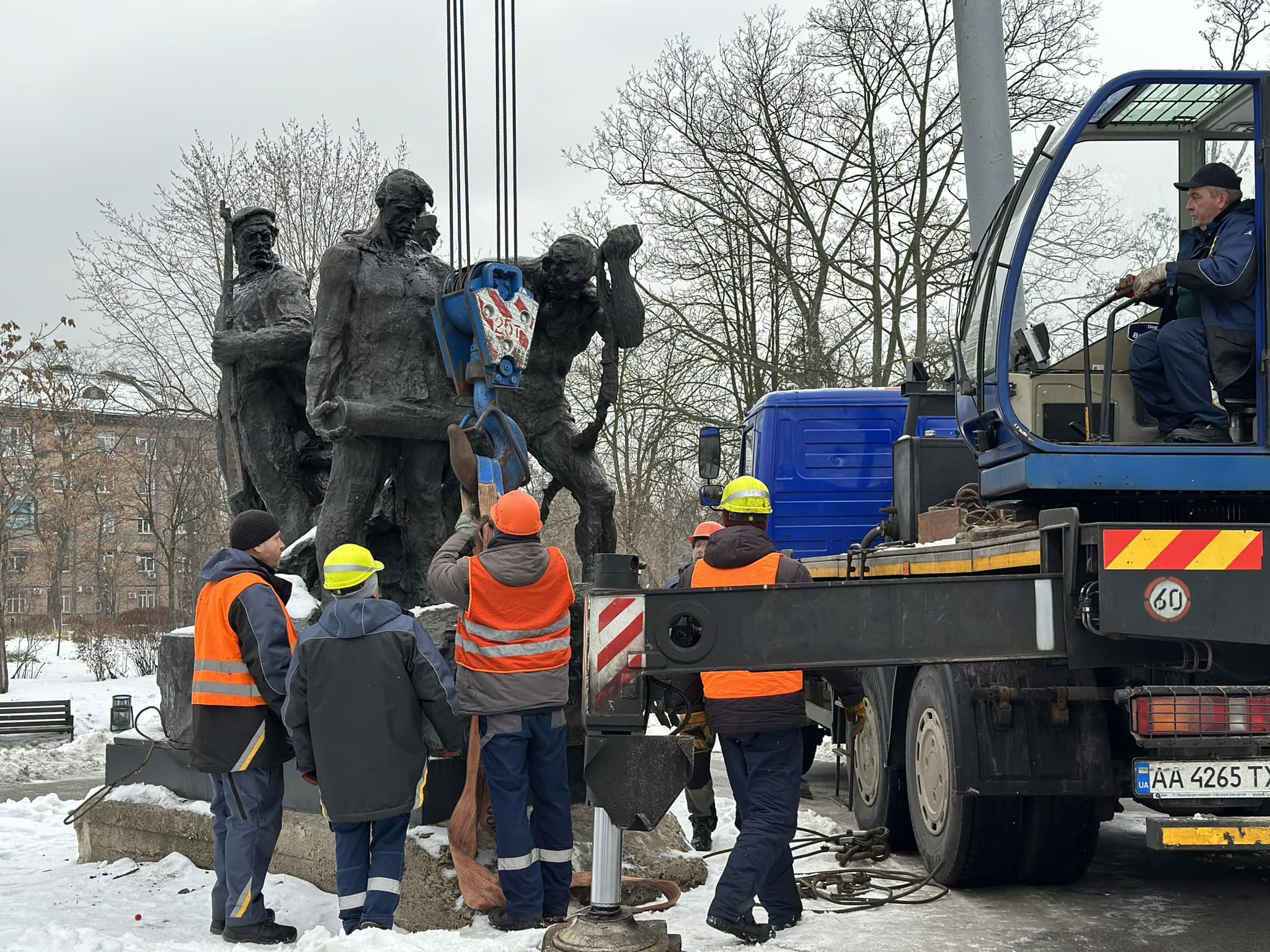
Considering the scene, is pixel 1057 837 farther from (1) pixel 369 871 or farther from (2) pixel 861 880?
(1) pixel 369 871

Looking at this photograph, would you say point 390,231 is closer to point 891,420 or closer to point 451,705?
point 451,705

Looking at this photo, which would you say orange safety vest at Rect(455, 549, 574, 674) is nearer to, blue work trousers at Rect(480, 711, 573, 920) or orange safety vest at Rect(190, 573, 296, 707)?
blue work trousers at Rect(480, 711, 573, 920)

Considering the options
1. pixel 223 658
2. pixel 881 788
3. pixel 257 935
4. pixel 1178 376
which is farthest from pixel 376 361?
pixel 1178 376

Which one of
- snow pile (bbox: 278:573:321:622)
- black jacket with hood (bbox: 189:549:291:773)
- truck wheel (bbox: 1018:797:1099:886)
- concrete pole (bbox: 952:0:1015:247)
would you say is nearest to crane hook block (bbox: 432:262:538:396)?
snow pile (bbox: 278:573:321:622)

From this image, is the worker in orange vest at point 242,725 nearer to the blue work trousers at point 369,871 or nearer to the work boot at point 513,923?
the blue work trousers at point 369,871

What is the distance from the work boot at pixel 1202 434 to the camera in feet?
16.4

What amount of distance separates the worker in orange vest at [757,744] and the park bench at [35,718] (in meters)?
13.1

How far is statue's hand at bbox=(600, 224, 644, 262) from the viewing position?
7.84 meters

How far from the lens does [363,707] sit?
5.32 m

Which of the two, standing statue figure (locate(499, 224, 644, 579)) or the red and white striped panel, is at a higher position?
standing statue figure (locate(499, 224, 644, 579))

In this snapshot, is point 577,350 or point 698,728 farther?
point 577,350

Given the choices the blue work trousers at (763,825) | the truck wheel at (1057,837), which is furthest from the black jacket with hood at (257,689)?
the truck wheel at (1057,837)

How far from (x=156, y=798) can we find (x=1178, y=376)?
590 centimetres

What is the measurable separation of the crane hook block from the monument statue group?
1.64 ft
